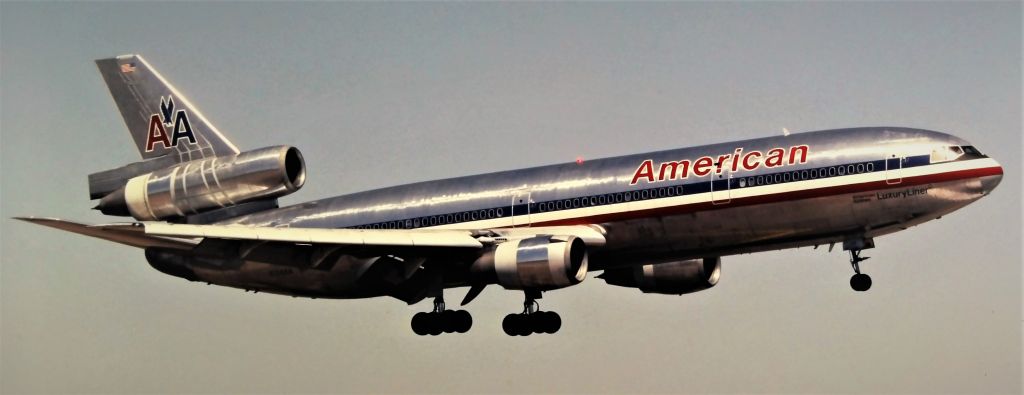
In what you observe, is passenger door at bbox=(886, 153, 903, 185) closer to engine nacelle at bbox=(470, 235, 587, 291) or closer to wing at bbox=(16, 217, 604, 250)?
wing at bbox=(16, 217, 604, 250)

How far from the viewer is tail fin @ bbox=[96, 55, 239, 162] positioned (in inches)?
2422

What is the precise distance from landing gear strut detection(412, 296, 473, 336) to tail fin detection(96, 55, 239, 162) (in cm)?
976

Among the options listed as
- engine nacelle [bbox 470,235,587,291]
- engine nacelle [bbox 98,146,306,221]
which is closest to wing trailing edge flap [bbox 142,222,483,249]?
engine nacelle [bbox 470,235,587,291]

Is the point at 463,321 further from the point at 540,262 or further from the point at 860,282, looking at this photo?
the point at 860,282

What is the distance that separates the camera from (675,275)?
201 feet

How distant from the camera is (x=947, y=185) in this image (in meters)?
50.6

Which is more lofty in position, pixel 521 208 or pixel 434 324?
pixel 521 208

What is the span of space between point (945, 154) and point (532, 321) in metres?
16.7

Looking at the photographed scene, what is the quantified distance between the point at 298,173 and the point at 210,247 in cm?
512

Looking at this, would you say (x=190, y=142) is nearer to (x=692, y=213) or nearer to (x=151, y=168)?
(x=151, y=168)

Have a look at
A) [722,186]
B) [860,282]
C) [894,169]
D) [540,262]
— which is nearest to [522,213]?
[540,262]

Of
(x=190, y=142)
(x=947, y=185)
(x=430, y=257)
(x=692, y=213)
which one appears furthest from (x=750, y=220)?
(x=190, y=142)

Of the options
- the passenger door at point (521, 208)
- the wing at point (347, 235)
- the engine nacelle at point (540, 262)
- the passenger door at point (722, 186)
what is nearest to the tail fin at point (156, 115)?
the wing at point (347, 235)

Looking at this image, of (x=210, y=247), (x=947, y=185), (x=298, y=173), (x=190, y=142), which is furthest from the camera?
(x=190, y=142)
